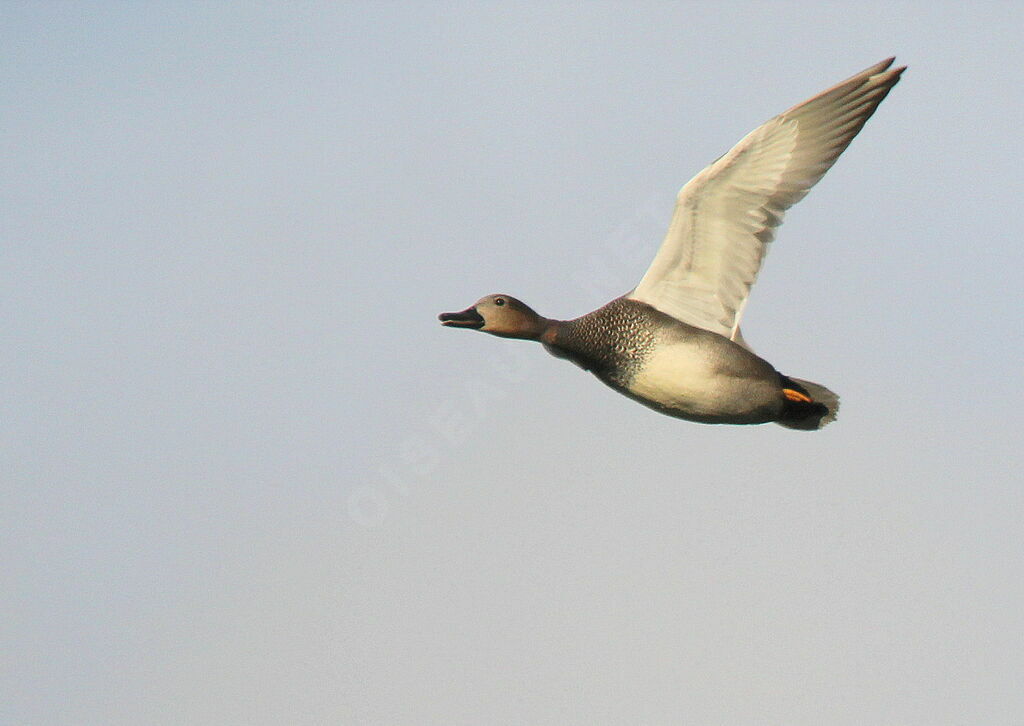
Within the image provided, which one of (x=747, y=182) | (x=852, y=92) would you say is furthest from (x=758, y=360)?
(x=852, y=92)

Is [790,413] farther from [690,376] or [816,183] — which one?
[816,183]

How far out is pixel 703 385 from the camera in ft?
39.2

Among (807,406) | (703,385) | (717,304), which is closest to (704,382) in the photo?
(703,385)

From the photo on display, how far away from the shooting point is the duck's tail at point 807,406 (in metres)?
→ 12.4

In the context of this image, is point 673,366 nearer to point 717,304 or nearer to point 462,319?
point 717,304

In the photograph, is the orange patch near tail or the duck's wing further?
the orange patch near tail

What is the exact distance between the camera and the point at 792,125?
462 inches

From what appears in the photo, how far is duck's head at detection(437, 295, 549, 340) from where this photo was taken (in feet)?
40.7

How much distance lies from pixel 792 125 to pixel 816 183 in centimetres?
54

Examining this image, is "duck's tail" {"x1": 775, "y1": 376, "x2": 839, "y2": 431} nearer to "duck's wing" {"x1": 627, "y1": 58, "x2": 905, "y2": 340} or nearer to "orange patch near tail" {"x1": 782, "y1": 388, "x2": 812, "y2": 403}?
"orange patch near tail" {"x1": 782, "y1": 388, "x2": 812, "y2": 403}

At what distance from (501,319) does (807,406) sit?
8.56 ft

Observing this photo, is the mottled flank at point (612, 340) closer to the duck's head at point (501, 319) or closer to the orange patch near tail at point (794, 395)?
the duck's head at point (501, 319)

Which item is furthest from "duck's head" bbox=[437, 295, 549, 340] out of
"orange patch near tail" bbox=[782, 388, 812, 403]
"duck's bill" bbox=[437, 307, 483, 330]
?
"orange patch near tail" bbox=[782, 388, 812, 403]

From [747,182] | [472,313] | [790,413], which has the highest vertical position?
[747,182]
